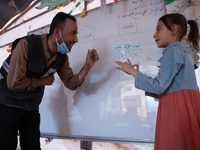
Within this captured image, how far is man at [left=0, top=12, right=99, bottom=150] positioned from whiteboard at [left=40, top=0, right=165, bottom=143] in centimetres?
16

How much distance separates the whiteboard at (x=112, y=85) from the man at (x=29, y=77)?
0.16 metres

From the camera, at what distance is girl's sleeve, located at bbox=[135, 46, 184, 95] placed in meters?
0.64

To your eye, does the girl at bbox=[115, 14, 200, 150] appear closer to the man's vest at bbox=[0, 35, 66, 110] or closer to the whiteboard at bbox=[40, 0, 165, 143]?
the whiteboard at bbox=[40, 0, 165, 143]

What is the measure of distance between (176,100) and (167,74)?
0.12m

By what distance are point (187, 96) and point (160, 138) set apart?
217mm

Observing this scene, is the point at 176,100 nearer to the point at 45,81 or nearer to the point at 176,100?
the point at 176,100

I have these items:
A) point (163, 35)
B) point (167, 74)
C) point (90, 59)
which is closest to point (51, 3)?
point (90, 59)

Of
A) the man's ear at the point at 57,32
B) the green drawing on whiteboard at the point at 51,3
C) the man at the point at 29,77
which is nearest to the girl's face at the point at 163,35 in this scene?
the man at the point at 29,77

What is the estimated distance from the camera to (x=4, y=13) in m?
2.10

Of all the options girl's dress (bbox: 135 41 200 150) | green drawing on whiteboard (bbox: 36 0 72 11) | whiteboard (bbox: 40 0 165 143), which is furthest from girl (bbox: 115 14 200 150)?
green drawing on whiteboard (bbox: 36 0 72 11)

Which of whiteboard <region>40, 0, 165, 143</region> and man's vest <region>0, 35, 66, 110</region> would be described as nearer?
man's vest <region>0, 35, 66, 110</region>

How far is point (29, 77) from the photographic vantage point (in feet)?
3.30

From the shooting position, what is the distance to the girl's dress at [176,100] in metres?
0.60

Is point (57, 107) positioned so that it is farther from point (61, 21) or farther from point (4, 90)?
point (61, 21)
